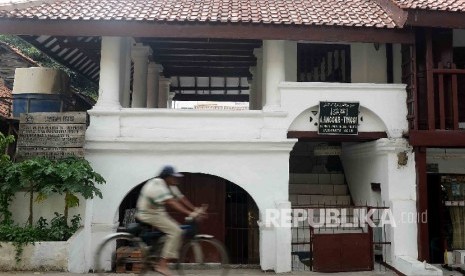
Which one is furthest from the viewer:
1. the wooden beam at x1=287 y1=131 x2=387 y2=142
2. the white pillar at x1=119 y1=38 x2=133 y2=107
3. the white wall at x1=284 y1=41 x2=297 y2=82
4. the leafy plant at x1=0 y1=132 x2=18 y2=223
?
the white wall at x1=284 y1=41 x2=297 y2=82

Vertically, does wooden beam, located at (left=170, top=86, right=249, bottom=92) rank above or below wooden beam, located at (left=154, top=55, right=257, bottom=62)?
above

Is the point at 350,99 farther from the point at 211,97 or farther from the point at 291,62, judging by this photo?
the point at 211,97

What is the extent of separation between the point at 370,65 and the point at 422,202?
361cm

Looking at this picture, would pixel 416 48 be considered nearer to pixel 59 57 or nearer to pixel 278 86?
pixel 278 86

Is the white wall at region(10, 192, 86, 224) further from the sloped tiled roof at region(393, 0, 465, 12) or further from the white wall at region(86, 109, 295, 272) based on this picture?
the sloped tiled roof at region(393, 0, 465, 12)

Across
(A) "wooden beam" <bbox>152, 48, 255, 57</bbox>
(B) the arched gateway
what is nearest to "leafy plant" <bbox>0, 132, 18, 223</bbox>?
(B) the arched gateway

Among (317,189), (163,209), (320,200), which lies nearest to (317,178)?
(317,189)

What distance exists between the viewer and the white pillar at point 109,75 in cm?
944

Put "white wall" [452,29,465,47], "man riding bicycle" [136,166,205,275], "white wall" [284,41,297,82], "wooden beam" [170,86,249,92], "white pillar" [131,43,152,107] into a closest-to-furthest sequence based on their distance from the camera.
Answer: "man riding bicycle" [136,166,205,275], "white wall" [452,29,465,47], "white wall" [284,41,297,82], "white pillar" [131,43,152,107], "wooden beam" [170,86,249,92]

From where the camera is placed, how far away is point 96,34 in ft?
29.5

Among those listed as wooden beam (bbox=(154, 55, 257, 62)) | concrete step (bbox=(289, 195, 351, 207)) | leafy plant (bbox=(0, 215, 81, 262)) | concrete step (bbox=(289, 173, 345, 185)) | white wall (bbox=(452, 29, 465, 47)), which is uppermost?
wooden beam (bbox=(154, 55, 257, 62))

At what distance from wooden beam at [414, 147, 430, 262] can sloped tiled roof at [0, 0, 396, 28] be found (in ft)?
9.71

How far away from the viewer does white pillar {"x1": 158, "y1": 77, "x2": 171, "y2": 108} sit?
54.8 ft

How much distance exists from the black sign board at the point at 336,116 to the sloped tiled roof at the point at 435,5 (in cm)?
226
